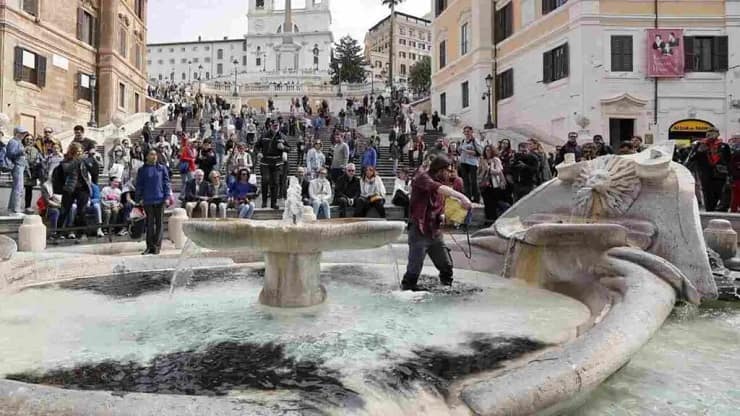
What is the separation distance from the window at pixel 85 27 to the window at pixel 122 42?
238 cm

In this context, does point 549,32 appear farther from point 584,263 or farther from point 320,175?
point 584,263

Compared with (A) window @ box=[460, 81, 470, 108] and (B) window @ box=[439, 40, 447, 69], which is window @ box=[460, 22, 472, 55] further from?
(B) window @ box=[439, 40, 447, 69]

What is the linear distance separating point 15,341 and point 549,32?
25104 millimetres

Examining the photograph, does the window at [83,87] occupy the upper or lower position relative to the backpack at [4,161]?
upper

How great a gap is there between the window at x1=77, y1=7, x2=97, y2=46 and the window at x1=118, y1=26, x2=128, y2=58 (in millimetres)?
2385

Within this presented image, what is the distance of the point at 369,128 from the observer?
31.0 m

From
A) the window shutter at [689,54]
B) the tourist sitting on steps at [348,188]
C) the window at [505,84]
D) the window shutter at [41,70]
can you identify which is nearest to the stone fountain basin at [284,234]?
the tourist sitting on steps at [348,188]

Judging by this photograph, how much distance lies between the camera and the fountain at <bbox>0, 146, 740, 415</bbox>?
109 inches

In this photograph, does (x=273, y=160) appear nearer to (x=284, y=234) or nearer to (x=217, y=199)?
(x=217, y=199)

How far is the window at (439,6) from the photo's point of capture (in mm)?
36625

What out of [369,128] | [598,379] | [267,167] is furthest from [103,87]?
[598,379]

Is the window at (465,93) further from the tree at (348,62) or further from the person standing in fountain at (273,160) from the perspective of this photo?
the tree at (348,62)

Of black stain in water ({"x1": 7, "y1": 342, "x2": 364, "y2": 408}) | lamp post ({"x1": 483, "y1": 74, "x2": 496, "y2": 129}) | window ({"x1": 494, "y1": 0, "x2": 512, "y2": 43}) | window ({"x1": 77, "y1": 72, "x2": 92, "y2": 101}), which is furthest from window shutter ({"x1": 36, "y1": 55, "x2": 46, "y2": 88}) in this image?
black stain in water ({"x1": 7, "y1": 342, "x2": 364, "y2": 408})

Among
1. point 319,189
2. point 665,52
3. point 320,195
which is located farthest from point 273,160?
point 665,52
